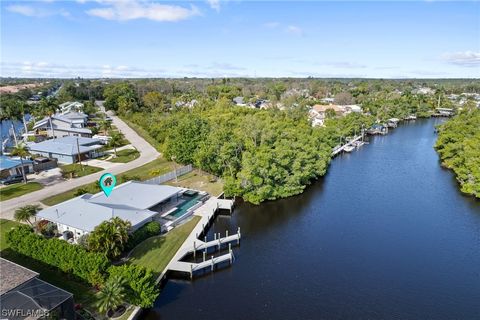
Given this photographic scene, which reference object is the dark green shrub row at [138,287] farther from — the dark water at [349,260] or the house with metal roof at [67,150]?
the house with metal roof at [67,150]

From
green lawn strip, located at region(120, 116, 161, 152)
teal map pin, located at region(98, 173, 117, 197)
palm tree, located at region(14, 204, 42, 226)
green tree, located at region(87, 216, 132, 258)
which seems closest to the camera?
green tree, located at region(87, 216, 132, 258)

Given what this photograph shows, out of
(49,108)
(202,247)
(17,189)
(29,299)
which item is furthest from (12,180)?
(29,299)

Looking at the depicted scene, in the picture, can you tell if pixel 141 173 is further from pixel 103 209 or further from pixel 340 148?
pixel 340 148

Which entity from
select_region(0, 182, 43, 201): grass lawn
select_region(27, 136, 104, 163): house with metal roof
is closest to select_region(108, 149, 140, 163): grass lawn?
select_region(27, 136, 104, 163): house with metal roof

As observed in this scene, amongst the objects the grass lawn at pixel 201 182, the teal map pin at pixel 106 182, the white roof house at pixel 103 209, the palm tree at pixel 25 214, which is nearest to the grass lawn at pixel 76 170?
the grass lawn at pixel 201 182

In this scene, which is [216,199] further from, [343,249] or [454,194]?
[454,194]

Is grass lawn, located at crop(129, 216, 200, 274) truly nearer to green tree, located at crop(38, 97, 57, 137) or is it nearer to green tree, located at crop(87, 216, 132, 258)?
green tree, located at crop(87, 216, 132, 258)

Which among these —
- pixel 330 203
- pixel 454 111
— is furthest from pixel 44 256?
pixel 454 111
